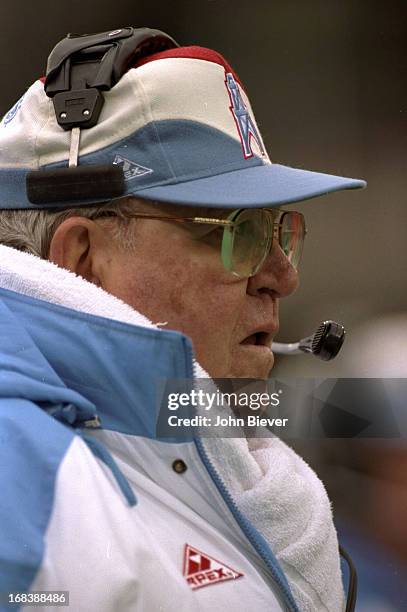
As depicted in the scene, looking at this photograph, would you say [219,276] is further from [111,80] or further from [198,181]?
[111,80]

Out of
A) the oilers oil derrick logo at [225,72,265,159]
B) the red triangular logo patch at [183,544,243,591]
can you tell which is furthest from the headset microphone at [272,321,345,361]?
the red triangular logo patch at [183,544,243,591]

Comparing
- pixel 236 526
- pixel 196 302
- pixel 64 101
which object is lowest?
pixel 236 526

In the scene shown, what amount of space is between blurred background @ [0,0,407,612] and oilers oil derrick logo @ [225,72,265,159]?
334 millimetres

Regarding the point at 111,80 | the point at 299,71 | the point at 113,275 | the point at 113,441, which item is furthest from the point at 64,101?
the point at 299,71

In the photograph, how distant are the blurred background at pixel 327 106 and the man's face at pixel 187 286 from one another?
31 centimetres

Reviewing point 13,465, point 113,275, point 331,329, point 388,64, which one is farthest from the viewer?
point 388,64

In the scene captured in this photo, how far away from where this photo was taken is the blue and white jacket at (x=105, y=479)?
1.63 feet

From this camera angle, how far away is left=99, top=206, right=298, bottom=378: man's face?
66cm

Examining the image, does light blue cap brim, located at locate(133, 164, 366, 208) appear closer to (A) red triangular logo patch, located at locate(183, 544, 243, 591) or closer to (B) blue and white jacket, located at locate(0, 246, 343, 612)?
(B) blue and white jacket, located at locate(0, 246, 343, 612)

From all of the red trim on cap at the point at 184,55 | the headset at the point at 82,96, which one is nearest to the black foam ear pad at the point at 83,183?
the headset at the point at 82,96

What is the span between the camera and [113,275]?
0.66 m

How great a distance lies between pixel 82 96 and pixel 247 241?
18 cm

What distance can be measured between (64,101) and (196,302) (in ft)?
0.65

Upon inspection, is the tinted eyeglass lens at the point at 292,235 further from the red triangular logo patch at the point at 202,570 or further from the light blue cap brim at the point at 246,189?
the red triangular logo patch at the point at 202,570
